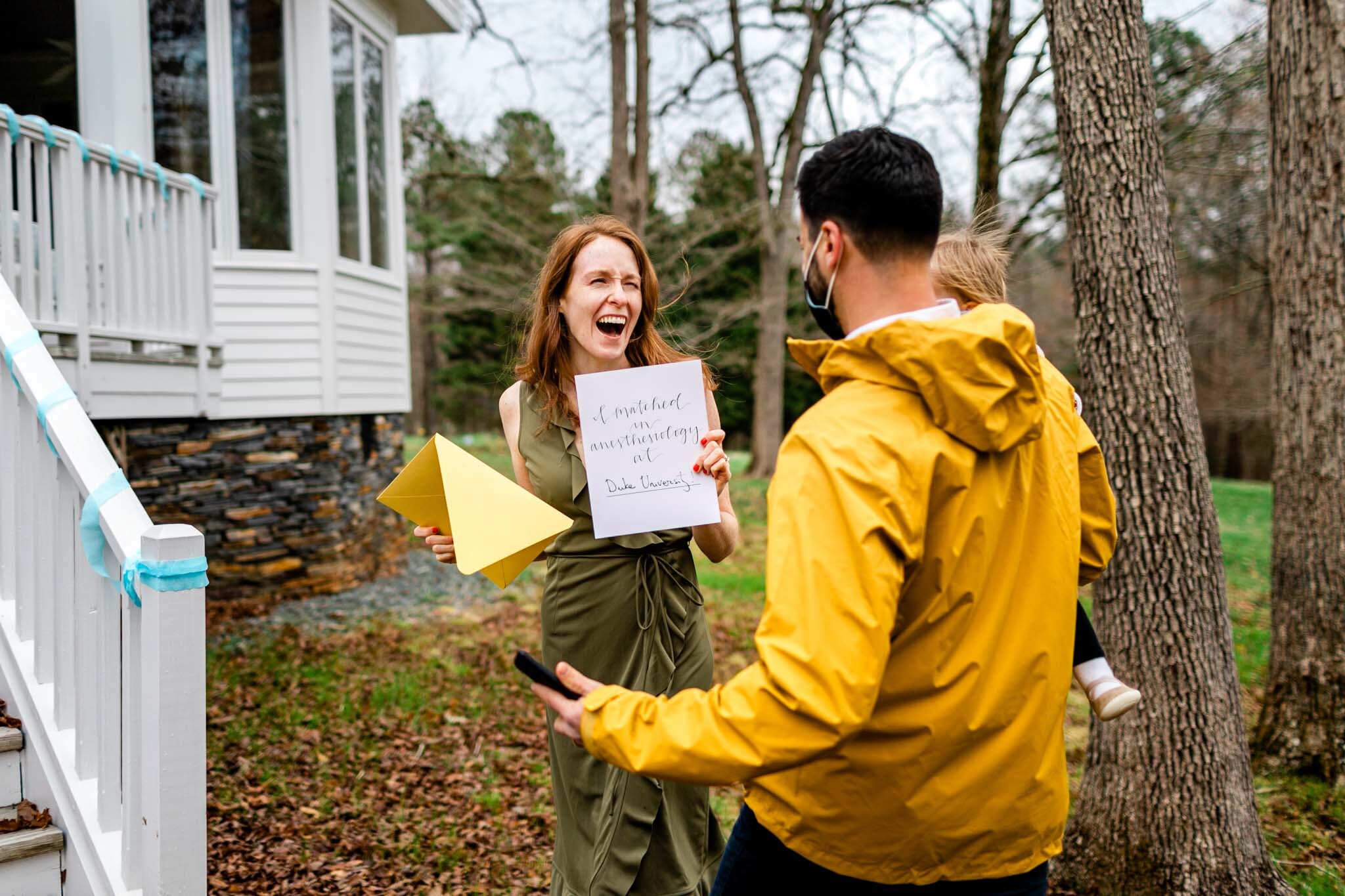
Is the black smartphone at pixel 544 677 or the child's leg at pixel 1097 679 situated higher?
the black smartphone at pixel 544 677

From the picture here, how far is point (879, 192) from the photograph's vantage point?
142cm

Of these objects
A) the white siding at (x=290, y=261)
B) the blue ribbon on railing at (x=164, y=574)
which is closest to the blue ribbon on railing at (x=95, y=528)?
the blue ribbon on railing at (x=164, y=574)

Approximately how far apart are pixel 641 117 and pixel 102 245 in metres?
8.33

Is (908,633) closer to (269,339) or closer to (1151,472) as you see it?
(1151,472)

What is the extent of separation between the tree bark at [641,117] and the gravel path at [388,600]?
5.30 metres

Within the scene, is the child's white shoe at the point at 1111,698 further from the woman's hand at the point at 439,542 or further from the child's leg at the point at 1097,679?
the woman's hand at the point at 439,542

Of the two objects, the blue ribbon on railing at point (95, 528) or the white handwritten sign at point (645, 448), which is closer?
the blue ribbon on railing at point (95, 528)

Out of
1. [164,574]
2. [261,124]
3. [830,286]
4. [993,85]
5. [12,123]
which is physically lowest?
[164,574]

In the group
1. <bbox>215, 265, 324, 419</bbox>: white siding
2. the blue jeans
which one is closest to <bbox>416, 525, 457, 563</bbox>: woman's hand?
the blue jeans

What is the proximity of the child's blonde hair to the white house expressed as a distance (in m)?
1.81

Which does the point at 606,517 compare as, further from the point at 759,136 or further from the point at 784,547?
the point at 759,136

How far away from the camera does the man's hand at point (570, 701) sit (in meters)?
1.53

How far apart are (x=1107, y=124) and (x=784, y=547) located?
105 inches

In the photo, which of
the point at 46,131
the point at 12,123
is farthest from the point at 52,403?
the point at 46,131
